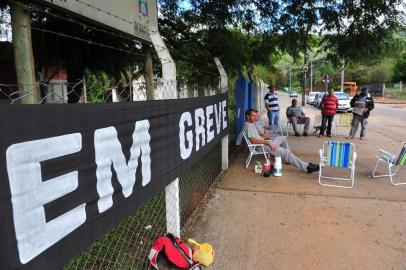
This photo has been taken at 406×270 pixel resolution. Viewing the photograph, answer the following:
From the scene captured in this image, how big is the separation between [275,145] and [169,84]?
3.74 m

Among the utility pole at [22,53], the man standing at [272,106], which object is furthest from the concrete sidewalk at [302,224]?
the man standing at [272,106]

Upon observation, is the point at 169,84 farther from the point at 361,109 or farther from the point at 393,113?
the point at 393,113

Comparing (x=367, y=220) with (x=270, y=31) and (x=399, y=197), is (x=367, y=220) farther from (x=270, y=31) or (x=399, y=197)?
(x=270, y=31)

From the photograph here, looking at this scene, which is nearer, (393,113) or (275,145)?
(275,145)

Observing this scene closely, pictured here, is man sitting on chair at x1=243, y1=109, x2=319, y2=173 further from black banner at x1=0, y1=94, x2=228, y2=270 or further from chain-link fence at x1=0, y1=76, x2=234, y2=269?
black banner at x1=0, y1=94, x2=228, y2=270

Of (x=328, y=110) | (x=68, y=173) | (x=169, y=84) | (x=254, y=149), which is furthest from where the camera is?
(x=328, y=110)

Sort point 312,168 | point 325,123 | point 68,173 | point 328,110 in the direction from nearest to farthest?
point 68,173 < point 312,168 < point 328,110 < point 325,123

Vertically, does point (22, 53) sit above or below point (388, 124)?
above

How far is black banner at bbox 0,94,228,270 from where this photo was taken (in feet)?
4.94

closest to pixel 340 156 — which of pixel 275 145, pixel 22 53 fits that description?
pixel 275 145

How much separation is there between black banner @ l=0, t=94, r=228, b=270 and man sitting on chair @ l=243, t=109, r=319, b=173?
13.5ft

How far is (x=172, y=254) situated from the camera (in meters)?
3.32

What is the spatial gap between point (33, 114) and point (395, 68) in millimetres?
74305

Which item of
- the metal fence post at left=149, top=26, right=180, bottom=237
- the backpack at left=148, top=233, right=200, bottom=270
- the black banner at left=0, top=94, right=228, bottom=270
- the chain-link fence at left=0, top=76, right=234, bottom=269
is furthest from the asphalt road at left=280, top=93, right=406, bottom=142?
the black banner at left=0, top=94, right=228, bottom=270
